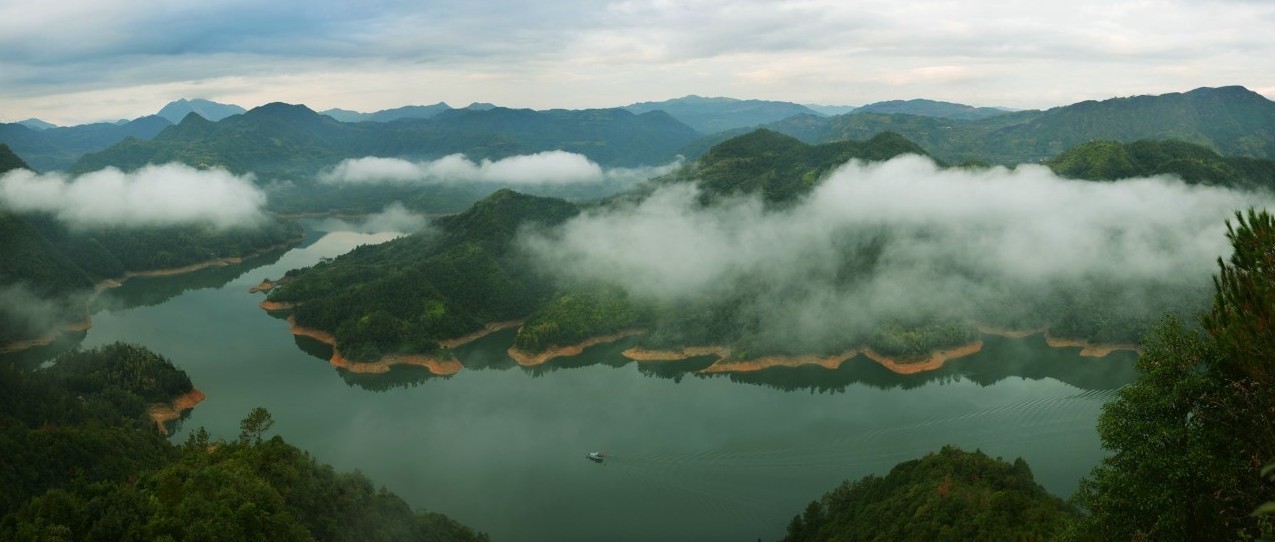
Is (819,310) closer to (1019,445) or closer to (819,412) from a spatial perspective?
(819,412)

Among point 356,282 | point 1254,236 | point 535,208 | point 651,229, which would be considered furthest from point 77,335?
point 1254,236

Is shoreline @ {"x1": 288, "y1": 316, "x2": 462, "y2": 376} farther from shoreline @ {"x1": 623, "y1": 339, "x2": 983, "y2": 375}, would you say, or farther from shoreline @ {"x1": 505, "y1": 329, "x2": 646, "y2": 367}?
shoreline @ {"x1": 623, "y1": 339, "x2": 983, "y2": 375}

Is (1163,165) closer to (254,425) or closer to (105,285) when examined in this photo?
(254,425)

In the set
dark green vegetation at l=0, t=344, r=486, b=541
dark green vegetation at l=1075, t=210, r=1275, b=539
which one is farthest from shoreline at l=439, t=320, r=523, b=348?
dark green vegetation at l=1075, t=210, r=1275, b=539

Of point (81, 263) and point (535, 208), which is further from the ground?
point (535, 208)

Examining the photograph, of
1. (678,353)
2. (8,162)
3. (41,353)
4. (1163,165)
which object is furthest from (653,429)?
(8,162)
